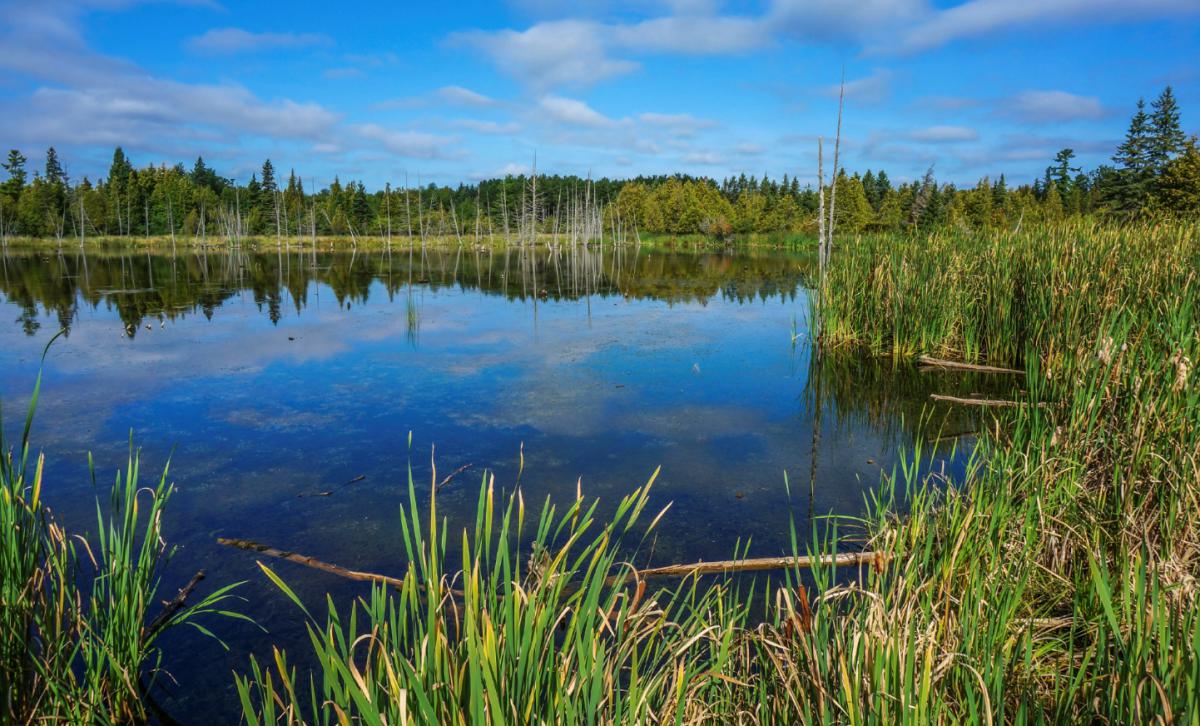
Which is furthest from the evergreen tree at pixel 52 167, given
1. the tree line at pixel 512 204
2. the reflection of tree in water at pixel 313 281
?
the reflection of tree in water at pixel 313 281

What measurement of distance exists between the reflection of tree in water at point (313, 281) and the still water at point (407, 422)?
6.05 feet

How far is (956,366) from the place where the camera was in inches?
334

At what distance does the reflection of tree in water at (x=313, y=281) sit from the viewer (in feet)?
55.9

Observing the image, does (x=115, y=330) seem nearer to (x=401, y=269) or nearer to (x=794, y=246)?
(x=401, y=269)

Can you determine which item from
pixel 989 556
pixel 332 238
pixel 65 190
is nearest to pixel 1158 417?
pixel 989 556

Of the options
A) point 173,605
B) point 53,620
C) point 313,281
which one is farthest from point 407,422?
point 313,281

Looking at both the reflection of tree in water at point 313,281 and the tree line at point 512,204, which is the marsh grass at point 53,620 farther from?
the tree line at point 512,204

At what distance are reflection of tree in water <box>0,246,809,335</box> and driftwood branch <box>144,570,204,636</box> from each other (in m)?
11.4

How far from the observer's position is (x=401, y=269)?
3097 cm

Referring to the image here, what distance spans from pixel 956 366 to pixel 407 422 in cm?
665

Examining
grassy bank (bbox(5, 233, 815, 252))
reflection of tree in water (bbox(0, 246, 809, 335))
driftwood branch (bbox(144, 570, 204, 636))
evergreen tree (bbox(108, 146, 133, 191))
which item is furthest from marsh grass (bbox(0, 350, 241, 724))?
evergreen tree (bbox(108, 146, 133, 191))

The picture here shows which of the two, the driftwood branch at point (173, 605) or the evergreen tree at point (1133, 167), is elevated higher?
the evergreen tree at point (1133, 167)

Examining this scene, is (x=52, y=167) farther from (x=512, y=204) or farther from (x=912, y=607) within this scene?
(x=912, y=607)

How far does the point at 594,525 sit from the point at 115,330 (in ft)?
39.8
